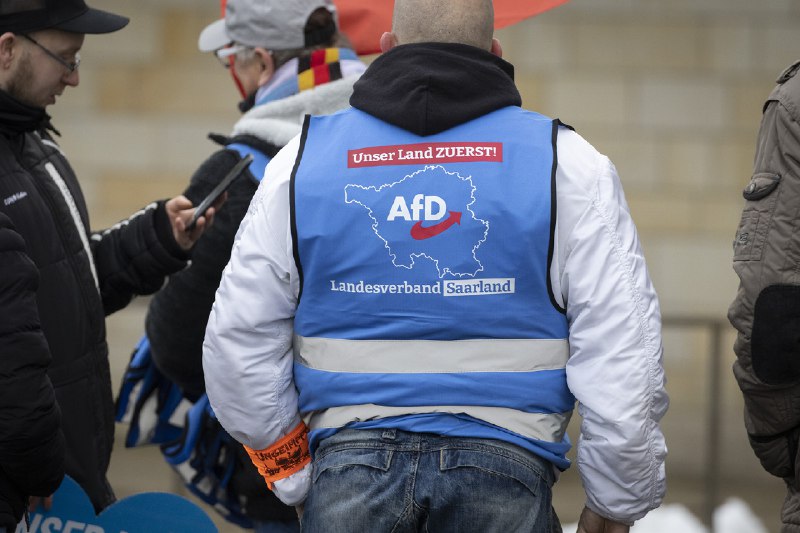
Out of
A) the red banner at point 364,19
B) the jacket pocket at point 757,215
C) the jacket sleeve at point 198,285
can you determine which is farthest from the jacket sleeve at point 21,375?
the jacket pocket at point 757,215

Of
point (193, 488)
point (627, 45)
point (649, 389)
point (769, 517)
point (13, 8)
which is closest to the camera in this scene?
point (649, 389)

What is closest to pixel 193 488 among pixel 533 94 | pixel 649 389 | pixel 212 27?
pixel 212 27

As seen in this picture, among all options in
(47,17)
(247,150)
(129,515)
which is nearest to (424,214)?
(247,150)

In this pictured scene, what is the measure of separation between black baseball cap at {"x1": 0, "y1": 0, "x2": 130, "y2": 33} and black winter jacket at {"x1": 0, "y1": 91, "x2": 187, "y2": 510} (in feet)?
0.70

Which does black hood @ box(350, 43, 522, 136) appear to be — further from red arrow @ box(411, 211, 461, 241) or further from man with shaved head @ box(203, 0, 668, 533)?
red arrow @ box(411, 211, 461, 241)

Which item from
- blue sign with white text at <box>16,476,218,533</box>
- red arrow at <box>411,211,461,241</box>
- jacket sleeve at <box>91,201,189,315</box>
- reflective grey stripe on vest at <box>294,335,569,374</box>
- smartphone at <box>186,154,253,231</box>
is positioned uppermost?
red arrow at <box>411,211,461,241</box>

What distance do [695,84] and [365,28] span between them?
136 inches

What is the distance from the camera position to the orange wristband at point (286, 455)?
9.65 ft

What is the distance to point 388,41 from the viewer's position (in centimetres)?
294

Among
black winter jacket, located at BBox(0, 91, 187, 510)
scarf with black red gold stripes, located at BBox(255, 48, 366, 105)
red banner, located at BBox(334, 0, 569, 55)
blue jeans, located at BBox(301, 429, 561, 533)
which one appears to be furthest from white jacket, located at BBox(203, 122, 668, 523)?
red banner, located at BBox(334, 0, 569, 55)

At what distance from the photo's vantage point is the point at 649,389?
267 cm

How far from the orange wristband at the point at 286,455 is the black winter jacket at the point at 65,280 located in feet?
2.11

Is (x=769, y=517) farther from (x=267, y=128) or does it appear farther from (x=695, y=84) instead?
(x=267, y=128)

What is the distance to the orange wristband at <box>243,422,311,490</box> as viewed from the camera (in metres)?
2.94
